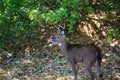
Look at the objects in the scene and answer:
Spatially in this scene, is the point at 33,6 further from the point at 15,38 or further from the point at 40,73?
the point at 15,38

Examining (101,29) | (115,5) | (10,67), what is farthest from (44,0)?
(101,29)

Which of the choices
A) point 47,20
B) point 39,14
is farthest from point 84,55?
point 39,14

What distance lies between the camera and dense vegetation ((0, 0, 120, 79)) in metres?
5.99

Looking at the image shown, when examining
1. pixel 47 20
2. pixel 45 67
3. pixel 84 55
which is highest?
pixel 47 20

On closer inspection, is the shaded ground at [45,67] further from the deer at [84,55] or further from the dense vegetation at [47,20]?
the deer at [84,55]

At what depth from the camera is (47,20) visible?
6371 mm

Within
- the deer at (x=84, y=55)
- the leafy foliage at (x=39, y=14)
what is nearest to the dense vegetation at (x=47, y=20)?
the leafy foliage at (x=39, y=14)

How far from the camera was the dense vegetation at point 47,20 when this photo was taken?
599 cm

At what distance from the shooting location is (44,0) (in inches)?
258

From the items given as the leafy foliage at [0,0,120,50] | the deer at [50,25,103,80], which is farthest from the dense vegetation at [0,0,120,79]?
the deer at [50,25,103,80]

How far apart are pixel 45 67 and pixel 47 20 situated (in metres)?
2.45

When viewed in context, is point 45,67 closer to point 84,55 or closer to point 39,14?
point 84,55

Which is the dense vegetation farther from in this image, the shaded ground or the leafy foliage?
the shaded ground

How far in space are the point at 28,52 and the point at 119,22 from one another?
3099 mm
